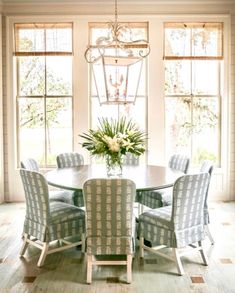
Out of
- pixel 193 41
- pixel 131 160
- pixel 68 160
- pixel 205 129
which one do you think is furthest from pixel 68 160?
pixel 193 41

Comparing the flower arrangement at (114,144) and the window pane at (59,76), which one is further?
the window pane at (59,76)

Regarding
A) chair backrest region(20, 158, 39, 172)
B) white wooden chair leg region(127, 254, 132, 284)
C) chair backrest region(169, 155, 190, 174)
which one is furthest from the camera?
chair backrest region(169, 155, 190, 174)

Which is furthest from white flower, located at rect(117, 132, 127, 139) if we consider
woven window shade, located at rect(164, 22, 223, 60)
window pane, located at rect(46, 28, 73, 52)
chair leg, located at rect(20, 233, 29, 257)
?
window pane, located at rect(46, 28, 73, 52)

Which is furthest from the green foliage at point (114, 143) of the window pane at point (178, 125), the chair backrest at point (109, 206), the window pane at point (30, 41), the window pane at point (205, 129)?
the window pane at point (30, 41)

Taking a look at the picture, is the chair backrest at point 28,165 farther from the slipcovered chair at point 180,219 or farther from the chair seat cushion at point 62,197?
the slipcovered chair at point 180,219

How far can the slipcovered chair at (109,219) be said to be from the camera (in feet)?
10.0

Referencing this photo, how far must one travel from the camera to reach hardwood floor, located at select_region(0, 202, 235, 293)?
3.09 m

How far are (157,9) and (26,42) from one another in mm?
2083

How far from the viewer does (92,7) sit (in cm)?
593

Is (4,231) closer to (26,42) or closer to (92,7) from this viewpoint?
(26,42)

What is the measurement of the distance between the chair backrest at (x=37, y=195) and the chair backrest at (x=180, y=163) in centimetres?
186

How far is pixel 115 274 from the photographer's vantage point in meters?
3.35

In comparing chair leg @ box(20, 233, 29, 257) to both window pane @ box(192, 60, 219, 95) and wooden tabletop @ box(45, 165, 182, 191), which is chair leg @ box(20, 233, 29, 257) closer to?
wooden tabletop @ box(45, 165, 182, 191)

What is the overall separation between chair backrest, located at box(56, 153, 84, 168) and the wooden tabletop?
37 centimetres
